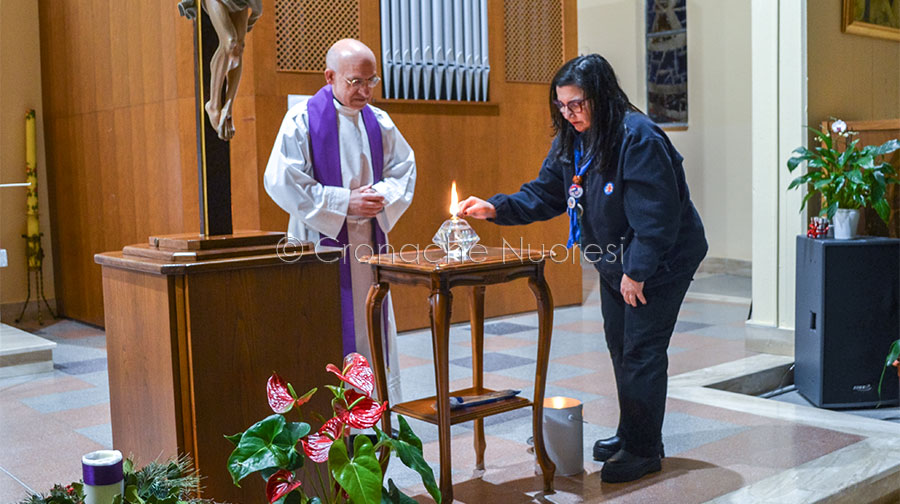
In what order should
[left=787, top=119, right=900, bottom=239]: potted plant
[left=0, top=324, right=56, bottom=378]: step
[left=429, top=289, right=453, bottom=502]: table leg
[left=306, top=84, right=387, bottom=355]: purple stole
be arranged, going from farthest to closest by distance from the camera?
[left=0, top=324, right=56, bottom=378]: step, [left=787, top=119, right=900, bottom=239]: potted plant, [left=306, top=84, right=387, bottom=355]: purple stole, [left=429, top=289, right=453, bottom=502]: table leg

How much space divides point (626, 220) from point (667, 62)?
7.12 m

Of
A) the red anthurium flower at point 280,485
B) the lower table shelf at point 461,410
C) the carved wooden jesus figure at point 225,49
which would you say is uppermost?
the carved wooden jesus figure at point 225,49

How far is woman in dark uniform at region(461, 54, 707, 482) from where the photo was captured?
10.3ft

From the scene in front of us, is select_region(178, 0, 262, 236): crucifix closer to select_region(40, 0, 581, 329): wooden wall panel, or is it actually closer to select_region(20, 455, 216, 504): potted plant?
select_region(20, 455, 216, 504): potted plant

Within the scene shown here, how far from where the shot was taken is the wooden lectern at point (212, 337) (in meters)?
2.55

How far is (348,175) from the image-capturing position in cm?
397

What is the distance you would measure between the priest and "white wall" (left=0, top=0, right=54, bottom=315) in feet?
15.2

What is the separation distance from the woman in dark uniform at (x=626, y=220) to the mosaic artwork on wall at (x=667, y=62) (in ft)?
22.3

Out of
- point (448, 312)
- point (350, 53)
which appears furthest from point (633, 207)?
point (350, 53)

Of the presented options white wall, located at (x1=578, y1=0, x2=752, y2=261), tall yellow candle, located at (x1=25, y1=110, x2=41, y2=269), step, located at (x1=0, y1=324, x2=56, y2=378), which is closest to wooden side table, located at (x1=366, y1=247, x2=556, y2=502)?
step, located at (x1=0, y1=324, x2=56, y2=378)

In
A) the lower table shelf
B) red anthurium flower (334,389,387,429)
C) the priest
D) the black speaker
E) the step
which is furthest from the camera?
the step

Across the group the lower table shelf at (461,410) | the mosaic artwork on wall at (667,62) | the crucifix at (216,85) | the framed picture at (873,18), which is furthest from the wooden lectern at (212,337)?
the mosaic artwork on wall at (667,62)

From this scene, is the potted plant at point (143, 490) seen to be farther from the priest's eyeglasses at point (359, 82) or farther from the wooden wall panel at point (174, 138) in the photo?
the wooden wall panel at point (174, 138)

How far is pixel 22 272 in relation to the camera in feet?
25.4
